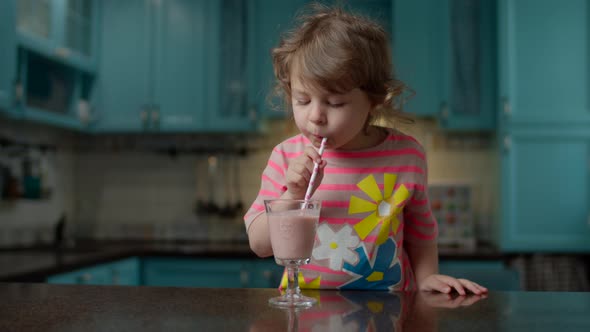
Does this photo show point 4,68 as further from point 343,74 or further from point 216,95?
point 343,74

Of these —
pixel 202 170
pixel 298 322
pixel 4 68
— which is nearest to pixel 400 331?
pixel 298 322

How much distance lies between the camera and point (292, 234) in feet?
2.52

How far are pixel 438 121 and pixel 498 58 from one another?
1.56 ft

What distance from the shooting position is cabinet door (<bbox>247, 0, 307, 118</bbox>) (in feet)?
11.2

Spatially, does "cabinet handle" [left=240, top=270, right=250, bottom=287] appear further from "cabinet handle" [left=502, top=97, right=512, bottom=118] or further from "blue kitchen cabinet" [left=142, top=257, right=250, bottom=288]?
"cabinet handle" [left=502, top=97, right=512, bottom=118]

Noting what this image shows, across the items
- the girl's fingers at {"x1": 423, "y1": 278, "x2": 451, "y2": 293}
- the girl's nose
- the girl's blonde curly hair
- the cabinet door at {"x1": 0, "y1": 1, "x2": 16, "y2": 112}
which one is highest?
the cabinet door at {"x1": 0, "y1": 1, "x2": 16, "y2": 112}

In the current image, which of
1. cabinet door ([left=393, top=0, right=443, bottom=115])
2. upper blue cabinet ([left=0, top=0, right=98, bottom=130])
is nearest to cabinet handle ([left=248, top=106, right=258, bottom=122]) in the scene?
cabinet door ([left=393, top=0, right=443, bottom=115])

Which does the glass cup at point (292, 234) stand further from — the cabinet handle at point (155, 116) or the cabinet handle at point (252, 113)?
the cabinet handle at point (155, 116)

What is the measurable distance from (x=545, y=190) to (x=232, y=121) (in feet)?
5.82

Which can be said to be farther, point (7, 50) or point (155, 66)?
point (155, 66)

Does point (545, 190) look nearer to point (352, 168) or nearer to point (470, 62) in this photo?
point (470, 62)

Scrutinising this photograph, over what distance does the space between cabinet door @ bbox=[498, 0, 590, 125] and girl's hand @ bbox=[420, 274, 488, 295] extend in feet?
7.59

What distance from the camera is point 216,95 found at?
137 inches

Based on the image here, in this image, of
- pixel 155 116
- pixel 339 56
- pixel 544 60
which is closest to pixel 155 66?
pixel 155 116
